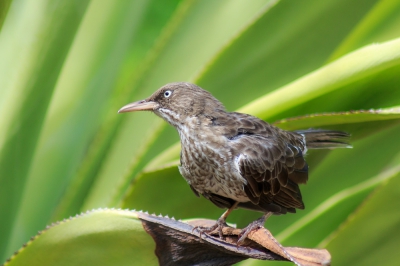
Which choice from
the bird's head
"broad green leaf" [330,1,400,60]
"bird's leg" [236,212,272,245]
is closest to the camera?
"bird's leg" [236,212,272,245]

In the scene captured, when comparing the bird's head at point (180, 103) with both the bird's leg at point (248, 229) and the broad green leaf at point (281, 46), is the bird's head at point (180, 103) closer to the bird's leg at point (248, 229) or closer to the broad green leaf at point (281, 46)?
the broad green leaf at point (281, 46)

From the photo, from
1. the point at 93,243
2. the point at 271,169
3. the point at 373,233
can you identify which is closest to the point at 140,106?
the point at 271,169

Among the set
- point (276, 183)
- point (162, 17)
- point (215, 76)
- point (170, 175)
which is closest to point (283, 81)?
point (215, 76)

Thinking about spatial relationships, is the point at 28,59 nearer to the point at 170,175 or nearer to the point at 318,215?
the point at 170,175

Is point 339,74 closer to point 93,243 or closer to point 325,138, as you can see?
point 325,138

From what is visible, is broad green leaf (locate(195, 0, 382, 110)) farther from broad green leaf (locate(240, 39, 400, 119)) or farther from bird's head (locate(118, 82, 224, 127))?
broad green leaf (locate(240, 39, 400, 119))

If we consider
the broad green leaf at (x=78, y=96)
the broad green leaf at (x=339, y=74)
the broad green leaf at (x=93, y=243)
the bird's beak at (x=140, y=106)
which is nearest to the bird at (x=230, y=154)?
the bird's beak at (x=140, y=106)

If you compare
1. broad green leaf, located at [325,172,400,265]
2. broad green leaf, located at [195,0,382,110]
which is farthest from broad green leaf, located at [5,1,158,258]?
broad green leaf, located at [325,172,400,265]
